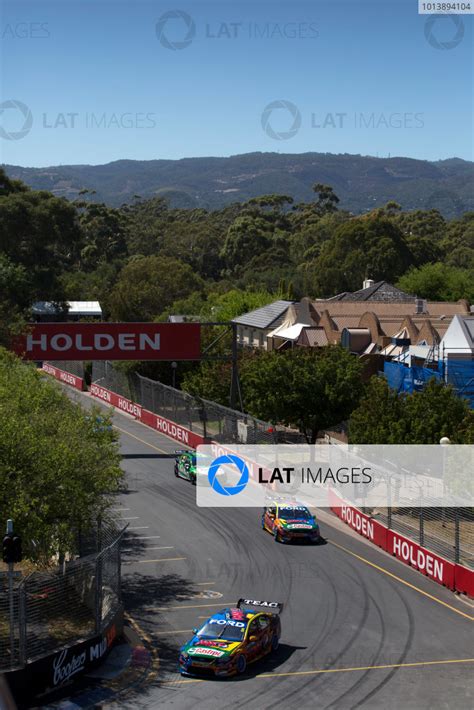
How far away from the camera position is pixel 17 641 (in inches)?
747

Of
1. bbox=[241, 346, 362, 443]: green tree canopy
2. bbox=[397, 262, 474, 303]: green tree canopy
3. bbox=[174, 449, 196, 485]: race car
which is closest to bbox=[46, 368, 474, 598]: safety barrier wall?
bbox=[174, 449, 196, 485]: race car

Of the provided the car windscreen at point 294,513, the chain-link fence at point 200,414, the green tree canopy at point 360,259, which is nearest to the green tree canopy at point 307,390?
the chain-link fence at point 200,414

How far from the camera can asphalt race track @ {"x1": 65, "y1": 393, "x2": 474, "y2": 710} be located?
1981cm

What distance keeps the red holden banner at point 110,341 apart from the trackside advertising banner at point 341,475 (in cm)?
741

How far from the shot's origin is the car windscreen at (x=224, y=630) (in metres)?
21.2

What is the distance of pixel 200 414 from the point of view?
53562 millimetres

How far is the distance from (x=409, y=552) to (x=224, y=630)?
446 inches

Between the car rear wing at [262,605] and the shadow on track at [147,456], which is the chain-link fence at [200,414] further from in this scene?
the car rear wing at [262,605]

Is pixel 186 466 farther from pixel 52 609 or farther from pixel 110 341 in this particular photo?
pixel 52 609

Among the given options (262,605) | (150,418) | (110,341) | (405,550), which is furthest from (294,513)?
(150,418)

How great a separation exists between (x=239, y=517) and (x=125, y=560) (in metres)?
7.62

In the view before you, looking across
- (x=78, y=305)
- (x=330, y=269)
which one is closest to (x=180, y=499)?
(x=78, y=305)

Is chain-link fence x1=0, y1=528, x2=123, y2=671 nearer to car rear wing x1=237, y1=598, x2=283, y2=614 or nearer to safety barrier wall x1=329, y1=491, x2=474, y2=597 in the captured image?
car rear wing x1=237, y1=598, x2=283, y2=614

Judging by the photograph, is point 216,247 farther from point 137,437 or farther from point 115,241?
point 137,437
